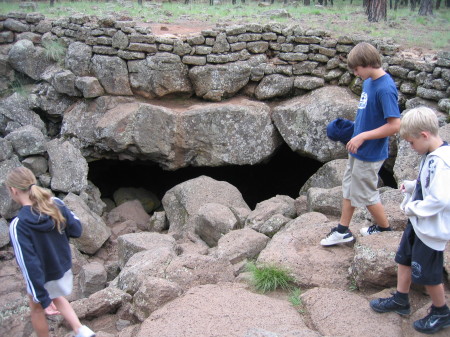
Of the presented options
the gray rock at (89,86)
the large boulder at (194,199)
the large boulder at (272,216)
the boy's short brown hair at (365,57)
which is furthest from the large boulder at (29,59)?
the boy's short brown hair at (365,57)

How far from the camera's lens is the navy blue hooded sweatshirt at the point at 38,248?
3.13 m

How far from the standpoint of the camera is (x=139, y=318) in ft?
12.7

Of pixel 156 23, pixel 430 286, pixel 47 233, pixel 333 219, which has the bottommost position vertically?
pixel 333 219

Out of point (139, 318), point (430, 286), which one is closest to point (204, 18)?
point (139, 318)

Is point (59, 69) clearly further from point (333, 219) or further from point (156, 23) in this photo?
point (333, 219)

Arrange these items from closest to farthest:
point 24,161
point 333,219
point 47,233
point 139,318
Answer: point 47,233, point 139,318, point 333,219, point 24,161

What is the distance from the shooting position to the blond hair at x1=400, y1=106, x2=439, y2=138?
297 cm

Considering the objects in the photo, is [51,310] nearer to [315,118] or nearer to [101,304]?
[101,304]

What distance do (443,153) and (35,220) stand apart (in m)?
2.74

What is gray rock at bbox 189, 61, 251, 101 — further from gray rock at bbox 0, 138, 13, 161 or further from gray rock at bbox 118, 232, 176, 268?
gray rock at bbox 0, 138, 13, 161

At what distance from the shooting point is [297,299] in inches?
153

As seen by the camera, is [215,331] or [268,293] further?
[268,293]

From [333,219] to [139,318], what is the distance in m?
2.86

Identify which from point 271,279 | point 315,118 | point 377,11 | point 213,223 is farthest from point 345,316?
point 377,11
